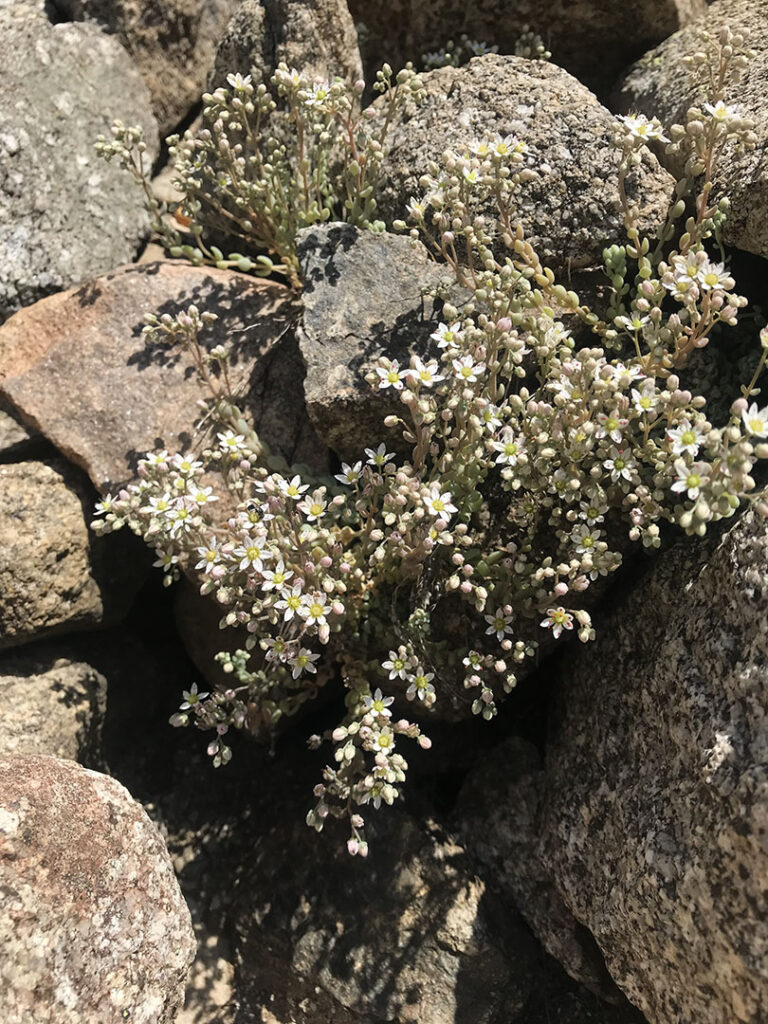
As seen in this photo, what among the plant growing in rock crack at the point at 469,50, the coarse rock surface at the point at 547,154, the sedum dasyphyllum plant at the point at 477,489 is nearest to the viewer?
the sedum dasyphyllum plant at the point at 477,489

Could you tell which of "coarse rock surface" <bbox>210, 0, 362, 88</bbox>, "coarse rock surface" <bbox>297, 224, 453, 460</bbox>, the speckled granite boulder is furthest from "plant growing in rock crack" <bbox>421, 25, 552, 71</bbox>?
the speckled granite boulder

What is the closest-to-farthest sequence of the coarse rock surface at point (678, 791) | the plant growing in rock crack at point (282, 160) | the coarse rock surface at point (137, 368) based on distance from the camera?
the coarse rock surface at point (678, 791), the plant growing in rock crack at point (282, 160), the coarse rock surface at point (137, 368)

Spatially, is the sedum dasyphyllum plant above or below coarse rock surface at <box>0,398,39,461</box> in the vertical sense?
above

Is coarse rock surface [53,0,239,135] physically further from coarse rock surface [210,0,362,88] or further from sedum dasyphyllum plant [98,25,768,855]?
sedum dasyphyllum plant [98,25,768,855]

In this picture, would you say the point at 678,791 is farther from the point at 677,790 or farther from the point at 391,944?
the point at 391,944

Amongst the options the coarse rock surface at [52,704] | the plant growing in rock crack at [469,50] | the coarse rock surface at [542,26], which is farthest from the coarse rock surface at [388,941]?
the coarse rock surface at [542,26]

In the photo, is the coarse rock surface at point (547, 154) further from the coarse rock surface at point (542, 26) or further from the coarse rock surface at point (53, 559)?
the coarse rock surface at point (53, 559)

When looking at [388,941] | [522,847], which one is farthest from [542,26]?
[388,941]
